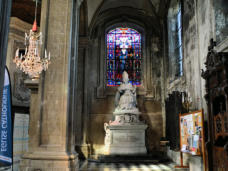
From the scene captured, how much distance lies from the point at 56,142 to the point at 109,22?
10.1m

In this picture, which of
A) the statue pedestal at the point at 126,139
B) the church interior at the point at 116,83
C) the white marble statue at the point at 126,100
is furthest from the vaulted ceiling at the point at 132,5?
the statue pedestal at the point at 126,139

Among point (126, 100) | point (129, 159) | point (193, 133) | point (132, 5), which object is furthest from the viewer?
point (132, 5)

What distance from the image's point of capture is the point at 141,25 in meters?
15.1

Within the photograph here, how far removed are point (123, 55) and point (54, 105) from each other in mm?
8828

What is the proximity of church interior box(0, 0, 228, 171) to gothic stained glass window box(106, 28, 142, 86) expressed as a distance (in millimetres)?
58

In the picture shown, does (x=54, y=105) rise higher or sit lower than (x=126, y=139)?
higher

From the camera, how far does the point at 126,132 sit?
461 inches

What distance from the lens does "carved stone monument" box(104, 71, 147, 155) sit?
11453 mm

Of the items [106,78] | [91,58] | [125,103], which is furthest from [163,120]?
[91,58]

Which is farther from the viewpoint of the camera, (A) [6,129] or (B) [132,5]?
(B) [132,5]

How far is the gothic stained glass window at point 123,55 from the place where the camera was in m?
14.6

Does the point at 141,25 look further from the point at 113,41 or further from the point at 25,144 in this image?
the point at 25,144

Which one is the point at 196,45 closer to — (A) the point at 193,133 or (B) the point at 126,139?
(A) the point at 193,133

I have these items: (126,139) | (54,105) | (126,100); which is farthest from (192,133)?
(126,100)
